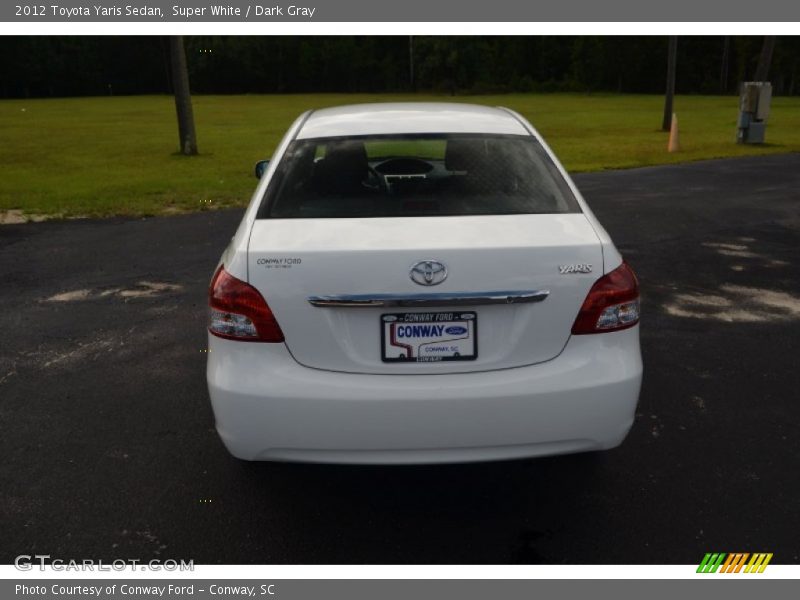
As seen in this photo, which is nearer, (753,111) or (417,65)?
(753,111)

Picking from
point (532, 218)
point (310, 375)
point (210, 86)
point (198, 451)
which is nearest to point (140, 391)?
point (198, 451)

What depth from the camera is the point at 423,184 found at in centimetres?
372

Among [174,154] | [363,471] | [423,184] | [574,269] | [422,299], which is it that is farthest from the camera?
[174,154]

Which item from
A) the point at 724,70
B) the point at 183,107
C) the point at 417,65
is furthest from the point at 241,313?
the point at 417,65

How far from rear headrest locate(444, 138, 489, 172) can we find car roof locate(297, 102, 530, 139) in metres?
0.07

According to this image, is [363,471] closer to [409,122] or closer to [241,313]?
[241,313]

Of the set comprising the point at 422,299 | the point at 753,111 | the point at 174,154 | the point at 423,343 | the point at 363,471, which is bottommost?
the point at 174,154

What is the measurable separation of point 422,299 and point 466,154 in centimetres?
125

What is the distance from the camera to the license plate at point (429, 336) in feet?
9.77

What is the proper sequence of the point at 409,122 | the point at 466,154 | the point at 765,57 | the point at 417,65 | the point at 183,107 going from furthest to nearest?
the point at 417,65 < the point at 765,57 < the point at 183,107 < the point at 409,122 < the point at 466,154

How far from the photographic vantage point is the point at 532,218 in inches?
131

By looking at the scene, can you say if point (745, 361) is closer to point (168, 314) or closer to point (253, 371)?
point (253, 371)

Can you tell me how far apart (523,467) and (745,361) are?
2195 mm

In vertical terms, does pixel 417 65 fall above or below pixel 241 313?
below
